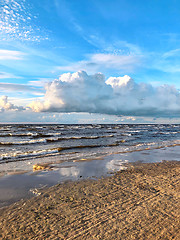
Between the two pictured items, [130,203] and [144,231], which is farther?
[130,203]

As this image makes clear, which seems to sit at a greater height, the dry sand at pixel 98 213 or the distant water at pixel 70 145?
the dry sand at pixel 98 213

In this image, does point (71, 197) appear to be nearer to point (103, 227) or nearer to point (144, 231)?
point (103, 227)

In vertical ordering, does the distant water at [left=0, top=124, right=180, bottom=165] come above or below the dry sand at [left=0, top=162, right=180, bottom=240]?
below

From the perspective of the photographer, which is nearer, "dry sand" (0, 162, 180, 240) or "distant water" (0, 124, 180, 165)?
"dry sand" (0, 162, 180, 240)

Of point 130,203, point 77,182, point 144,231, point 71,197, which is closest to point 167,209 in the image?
point 130,203

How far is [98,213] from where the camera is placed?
5.44 metres

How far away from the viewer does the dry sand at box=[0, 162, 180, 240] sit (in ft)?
14.8

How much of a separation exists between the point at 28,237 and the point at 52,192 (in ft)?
9.71

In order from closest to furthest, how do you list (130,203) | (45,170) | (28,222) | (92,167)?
(28,222) < (130,203) < (45,170) < (92,167)

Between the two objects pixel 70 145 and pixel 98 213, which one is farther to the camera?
pixel 70 145

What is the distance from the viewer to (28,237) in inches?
172

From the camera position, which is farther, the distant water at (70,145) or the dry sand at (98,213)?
the distant water at (70,145)

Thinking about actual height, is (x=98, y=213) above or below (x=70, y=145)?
above

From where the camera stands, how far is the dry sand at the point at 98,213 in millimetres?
4508
